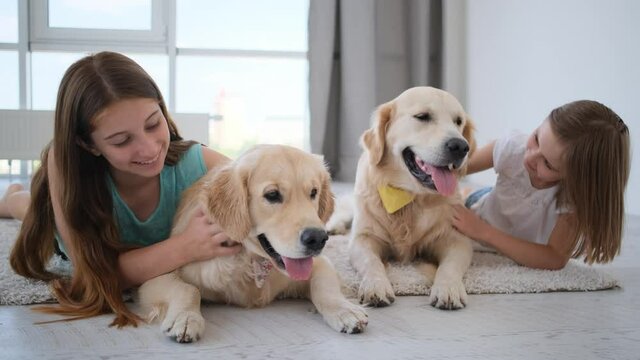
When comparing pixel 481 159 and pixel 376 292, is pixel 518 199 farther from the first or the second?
pixel 376 292

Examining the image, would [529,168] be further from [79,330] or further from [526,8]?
[526,8]

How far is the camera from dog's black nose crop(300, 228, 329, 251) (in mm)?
1416

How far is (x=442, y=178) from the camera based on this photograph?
2129 mm

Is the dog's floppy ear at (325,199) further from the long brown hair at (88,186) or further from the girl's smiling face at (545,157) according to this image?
the girl's smiling face at (545,157)

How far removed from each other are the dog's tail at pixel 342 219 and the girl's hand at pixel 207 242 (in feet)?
4.38

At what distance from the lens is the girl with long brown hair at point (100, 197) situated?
1.68 metres

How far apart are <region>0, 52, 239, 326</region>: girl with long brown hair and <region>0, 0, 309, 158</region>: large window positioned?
380 centimetres

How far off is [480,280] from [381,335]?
0.65 metres

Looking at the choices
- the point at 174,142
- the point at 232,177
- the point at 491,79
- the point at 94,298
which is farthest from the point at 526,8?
the point at 94,298

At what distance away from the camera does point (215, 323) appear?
1.57m

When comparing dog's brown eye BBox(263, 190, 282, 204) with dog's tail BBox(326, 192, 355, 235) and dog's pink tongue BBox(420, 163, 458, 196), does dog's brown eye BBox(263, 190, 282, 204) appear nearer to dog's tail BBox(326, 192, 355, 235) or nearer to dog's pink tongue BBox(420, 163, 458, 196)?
dog's pink tongue BBox(420, 163, 458, 196)

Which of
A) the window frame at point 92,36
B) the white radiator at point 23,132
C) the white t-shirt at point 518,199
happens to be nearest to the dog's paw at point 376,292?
the white t-shirt at point 518,199

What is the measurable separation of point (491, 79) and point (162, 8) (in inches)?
133

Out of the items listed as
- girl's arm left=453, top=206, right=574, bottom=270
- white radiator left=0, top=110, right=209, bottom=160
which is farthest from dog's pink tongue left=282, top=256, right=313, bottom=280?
white radiator left=0, top=110, right=209, bottom=160
